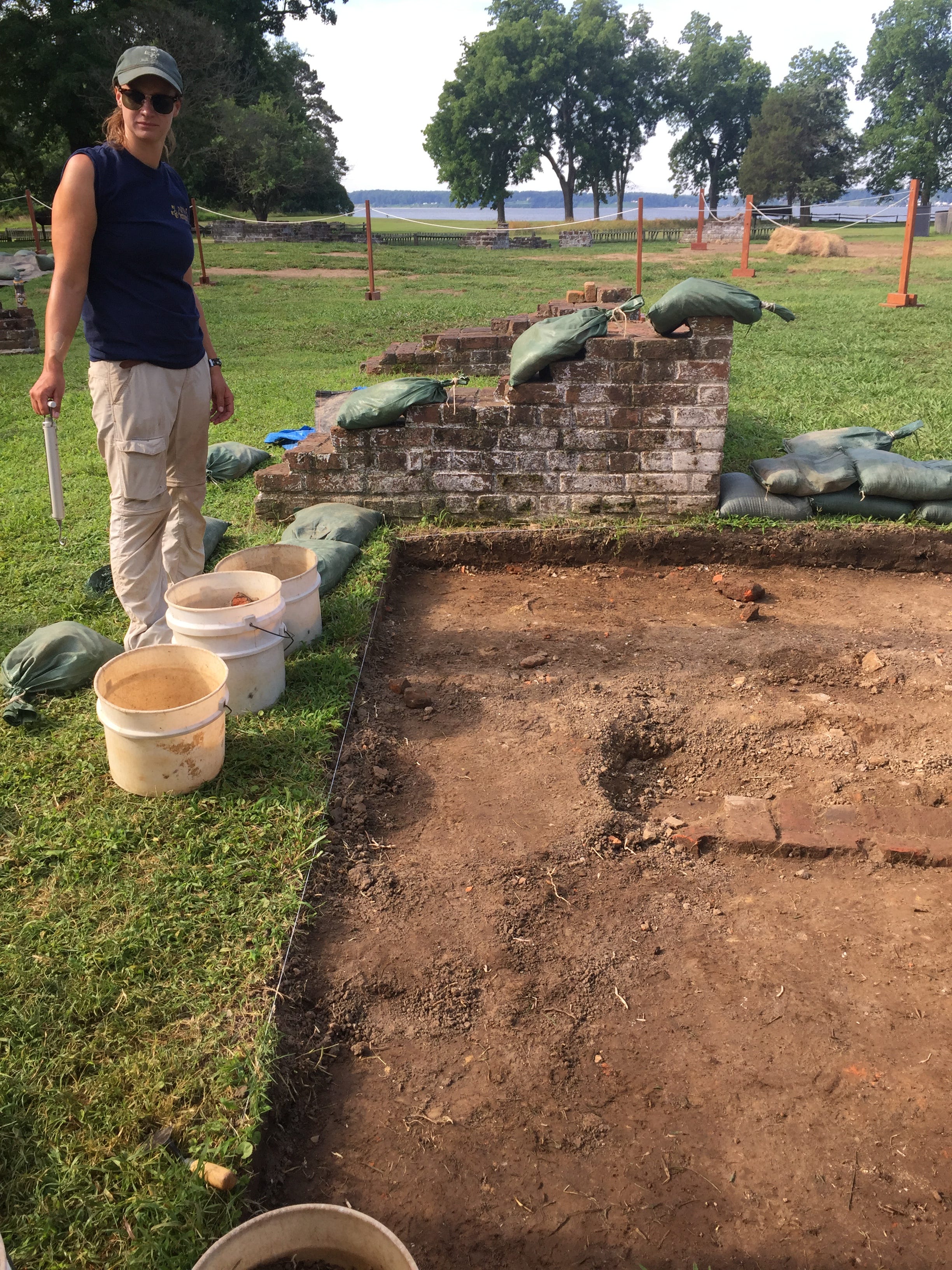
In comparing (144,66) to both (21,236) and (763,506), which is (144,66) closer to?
(763,506)

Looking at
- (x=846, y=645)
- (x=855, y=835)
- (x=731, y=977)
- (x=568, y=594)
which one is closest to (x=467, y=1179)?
(x=731, y=977)

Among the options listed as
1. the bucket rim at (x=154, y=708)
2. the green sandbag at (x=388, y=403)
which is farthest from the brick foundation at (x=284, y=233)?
the bucket rim at (x=154, y=708)

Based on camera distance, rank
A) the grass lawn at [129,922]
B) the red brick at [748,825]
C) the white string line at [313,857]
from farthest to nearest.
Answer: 1. the red brick at [748,825]
2. the white string line at [313,857]
3. the grass lawn at [129,922]

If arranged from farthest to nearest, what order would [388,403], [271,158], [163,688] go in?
[271,158] < [388,403] < [163,688]

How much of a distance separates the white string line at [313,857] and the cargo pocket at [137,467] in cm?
112

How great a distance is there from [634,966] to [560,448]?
355cm

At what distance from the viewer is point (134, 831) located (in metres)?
3.01

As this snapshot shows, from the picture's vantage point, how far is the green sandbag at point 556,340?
5312mm

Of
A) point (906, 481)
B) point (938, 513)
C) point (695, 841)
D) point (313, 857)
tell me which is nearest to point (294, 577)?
point (313, 857)

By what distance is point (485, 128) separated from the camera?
56312 mm

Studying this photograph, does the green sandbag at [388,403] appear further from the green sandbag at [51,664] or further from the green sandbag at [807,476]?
the green sandbag at [51,664]

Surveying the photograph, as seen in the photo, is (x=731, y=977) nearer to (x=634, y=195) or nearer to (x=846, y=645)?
(x=846, y=645)

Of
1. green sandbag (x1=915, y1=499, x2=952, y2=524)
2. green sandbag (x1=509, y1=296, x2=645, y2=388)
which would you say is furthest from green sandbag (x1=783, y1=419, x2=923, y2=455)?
green sandbag (x1=509, y1=296, x2=645, y2=388)

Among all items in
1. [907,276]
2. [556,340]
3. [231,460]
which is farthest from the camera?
[907,276]
